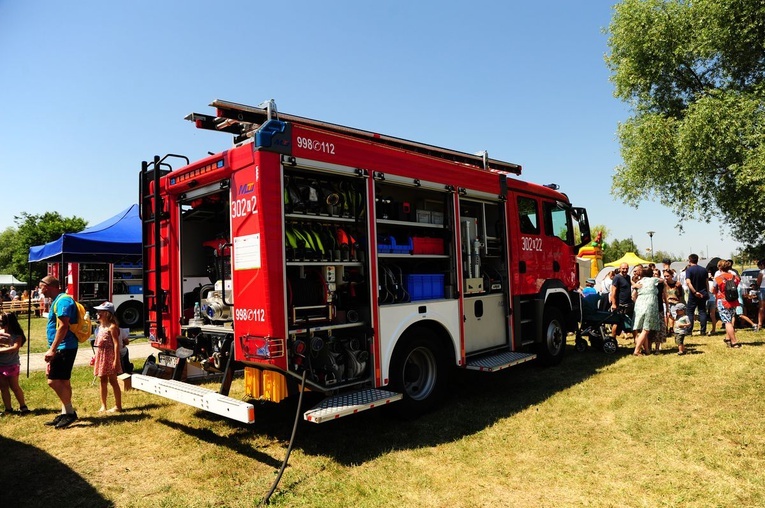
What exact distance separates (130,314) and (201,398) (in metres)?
15.1

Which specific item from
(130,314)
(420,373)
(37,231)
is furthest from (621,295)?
(37,231)

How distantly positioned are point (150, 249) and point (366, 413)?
3390 millimetres

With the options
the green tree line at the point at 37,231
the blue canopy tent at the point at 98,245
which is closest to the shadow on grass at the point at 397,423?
the blue canopy tent at the point at 98,245

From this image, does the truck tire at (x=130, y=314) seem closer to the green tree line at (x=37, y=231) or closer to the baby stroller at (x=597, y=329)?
the baby stroller at (x=597, y=329)

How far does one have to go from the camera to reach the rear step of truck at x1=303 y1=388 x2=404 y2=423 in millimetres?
4480

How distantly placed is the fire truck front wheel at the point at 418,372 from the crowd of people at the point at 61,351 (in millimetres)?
3677

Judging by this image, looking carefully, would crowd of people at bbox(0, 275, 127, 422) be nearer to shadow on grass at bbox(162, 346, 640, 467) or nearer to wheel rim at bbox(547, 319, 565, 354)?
shadow on grass at bbox(162, 346, 640, 467)

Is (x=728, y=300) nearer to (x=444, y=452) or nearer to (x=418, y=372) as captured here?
(x=418, y=372)

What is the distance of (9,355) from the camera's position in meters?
6.50

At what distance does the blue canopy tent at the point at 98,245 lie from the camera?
1288 cm

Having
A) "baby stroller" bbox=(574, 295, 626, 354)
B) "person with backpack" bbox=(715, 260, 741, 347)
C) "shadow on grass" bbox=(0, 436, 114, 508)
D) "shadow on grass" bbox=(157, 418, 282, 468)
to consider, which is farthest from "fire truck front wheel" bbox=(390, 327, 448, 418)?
"person with backpack" bbox=(715, 260, 741, 347)

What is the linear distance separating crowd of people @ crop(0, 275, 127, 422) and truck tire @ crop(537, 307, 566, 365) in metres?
6.22

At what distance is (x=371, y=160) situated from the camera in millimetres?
5488

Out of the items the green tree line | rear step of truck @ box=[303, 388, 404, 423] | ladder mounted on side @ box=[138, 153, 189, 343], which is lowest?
rear step of truck @ box=[303, 388, 404, 423]
